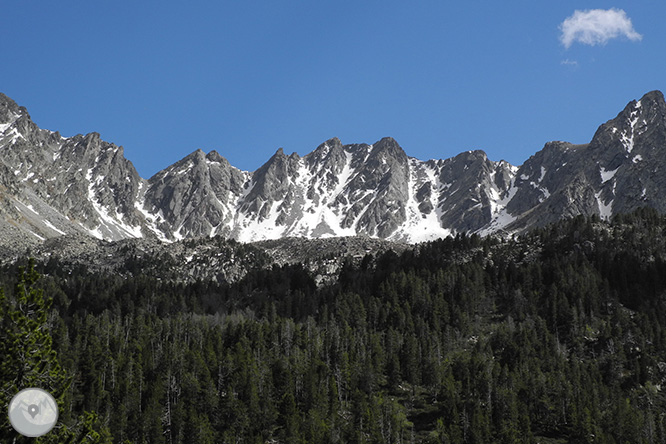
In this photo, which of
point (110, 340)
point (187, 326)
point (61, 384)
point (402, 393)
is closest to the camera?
point (61, 384)

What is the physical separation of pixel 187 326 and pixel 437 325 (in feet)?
229

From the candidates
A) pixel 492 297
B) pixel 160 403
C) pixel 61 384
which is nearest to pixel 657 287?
pixel 492 297

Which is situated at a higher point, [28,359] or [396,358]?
[396,358]

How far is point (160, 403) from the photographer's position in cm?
11112

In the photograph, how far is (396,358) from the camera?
438 feet

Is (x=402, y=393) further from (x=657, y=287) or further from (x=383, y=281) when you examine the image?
(x=657, y=287)

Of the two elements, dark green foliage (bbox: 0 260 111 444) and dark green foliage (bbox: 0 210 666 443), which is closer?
dark green foliage (bbox: 0 260 111 444)

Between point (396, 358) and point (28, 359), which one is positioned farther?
point (396, 358)

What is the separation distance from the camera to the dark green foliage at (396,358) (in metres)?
107

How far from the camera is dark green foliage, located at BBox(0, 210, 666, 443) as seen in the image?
350 ft

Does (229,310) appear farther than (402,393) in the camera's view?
Yes

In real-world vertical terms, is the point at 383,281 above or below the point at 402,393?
above

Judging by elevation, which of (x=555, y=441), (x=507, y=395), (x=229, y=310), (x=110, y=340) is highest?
(x=229, y=310)

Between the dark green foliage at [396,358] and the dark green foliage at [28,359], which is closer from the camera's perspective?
the dark green foliage at [28,359]
